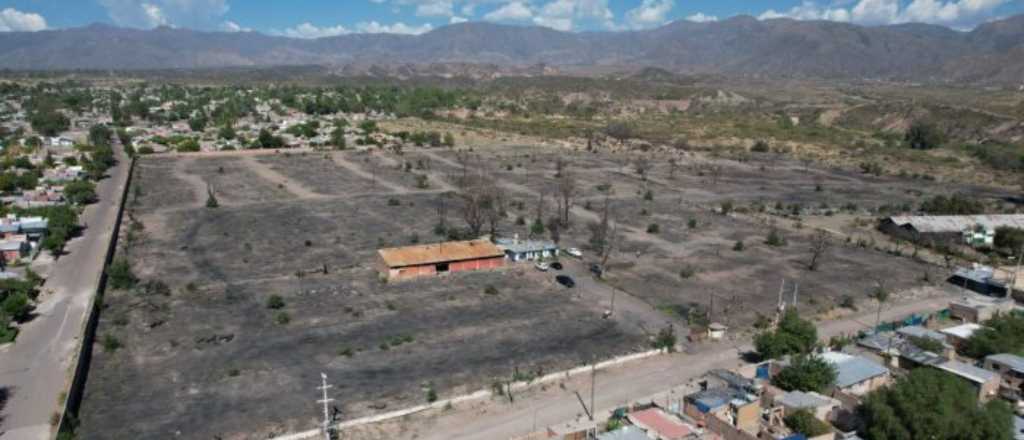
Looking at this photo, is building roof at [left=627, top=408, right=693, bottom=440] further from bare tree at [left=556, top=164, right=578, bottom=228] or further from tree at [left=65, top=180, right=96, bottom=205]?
tree at [left=65, top=180, right=96, bottom=205]

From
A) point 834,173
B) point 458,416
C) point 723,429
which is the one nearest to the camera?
point 723,429

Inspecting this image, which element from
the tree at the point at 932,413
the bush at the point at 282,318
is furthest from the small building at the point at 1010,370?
the bush at the point at 282,318

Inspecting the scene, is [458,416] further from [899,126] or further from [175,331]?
[899,126]

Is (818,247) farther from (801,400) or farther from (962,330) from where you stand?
(801,400)

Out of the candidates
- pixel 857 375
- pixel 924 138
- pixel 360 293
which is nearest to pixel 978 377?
pixel 857 375

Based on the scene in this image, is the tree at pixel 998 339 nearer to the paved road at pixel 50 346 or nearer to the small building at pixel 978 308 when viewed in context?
the small building at pixel 978 308

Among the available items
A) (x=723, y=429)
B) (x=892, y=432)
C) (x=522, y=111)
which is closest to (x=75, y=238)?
(x=723, y=429)
